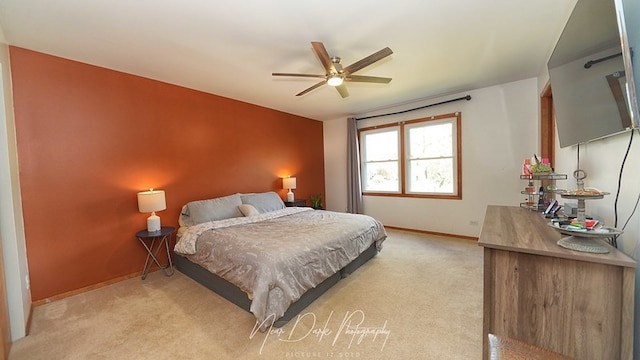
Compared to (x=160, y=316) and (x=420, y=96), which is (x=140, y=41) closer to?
(x=160, y=316)

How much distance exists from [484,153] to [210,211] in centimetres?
438

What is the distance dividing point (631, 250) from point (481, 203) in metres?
3.17

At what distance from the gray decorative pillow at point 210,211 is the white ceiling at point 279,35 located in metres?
1.68

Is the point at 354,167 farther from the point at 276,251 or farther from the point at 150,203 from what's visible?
the point at 150,203

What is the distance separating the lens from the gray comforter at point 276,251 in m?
1.92

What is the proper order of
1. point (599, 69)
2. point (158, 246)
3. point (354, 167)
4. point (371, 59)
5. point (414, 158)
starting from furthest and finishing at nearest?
point (354, 167), point (414, 158), point (158, 246), point (371, 59), point (599, 69)

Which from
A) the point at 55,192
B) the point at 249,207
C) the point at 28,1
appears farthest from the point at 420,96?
the point at 55,192

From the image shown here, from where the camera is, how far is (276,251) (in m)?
2.06

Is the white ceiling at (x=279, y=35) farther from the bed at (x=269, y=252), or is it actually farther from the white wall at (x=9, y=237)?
the bed at (x=269, y=252)

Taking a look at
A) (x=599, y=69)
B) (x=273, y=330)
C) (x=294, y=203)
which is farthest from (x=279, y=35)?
(x=294, y=203)

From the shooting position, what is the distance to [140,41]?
2287 mm

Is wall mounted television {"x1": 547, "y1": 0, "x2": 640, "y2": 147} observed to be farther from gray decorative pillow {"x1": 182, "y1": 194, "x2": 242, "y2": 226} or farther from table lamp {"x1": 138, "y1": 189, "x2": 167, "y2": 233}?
table lamp {"x1": 138, "y1": 189, "x2": 167, "y2": 233}

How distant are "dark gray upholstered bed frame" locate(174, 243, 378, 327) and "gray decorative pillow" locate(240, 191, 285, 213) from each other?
3.87 ft

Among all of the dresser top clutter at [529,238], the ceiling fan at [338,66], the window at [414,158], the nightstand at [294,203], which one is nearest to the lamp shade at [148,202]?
the ceiling fan at [338,66]
